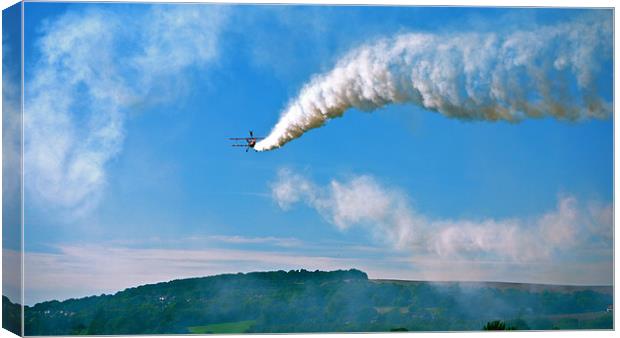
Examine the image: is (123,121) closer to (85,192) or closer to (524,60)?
(85,192)

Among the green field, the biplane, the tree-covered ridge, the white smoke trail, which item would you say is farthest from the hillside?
the white smoke trail

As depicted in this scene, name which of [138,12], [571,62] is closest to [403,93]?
[571,62]

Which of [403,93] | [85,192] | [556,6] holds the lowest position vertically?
[85,192]

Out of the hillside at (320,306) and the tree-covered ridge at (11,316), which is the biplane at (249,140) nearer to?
the hillside at (320,306)

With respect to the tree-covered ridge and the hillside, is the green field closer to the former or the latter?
the hillside

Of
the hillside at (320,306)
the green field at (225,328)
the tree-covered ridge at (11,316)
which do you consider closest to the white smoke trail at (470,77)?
the hillside at (320,306)
